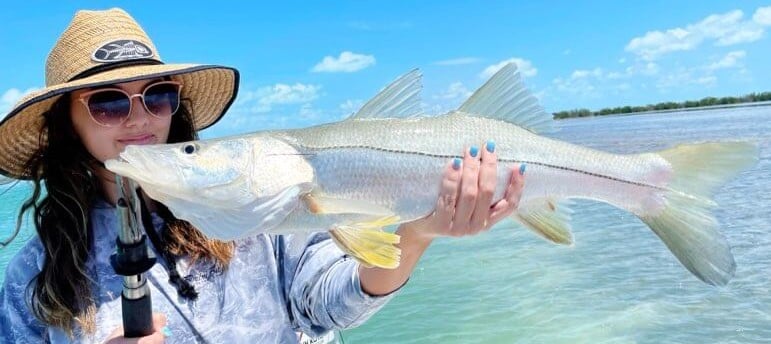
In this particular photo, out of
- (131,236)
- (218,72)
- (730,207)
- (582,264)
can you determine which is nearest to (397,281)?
(131,236)

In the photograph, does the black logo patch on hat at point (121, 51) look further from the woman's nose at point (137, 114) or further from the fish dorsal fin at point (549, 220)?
the fish dorsal fin at point (549, 220)

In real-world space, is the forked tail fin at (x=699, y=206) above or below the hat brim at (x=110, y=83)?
below

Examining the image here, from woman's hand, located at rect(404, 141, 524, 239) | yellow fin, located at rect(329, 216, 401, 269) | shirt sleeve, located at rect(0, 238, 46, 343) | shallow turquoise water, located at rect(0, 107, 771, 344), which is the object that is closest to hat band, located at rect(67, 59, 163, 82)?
shirt sleeve, located at rect(0, 238, 46, 343)

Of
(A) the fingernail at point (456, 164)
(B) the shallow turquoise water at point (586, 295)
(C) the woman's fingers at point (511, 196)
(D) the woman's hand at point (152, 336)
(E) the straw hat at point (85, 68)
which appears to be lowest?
(B) the shallow turquoise water at point (586, 295)

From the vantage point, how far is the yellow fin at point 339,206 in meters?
1.87

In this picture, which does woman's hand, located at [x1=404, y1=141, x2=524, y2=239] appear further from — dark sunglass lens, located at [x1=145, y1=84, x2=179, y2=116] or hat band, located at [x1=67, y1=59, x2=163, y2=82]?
hat band, located at [x1=67, y1=59, x2=163, y2=82]

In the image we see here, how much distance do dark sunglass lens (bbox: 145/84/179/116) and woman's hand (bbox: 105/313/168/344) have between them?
698 mm

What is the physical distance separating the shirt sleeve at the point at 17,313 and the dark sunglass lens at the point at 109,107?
0.61m

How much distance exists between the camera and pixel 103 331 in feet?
6.97

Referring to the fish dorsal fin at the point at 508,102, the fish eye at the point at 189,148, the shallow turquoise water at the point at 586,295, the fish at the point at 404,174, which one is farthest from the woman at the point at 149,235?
the shallow turquoise water at the point at 586,295

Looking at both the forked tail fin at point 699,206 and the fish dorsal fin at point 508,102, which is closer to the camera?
the forked tail fin at point 699,206

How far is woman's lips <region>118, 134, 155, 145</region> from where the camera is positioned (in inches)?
85.1

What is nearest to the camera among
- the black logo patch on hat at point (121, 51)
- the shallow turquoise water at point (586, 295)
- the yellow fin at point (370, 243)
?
the yellow fin at point (370, 243)

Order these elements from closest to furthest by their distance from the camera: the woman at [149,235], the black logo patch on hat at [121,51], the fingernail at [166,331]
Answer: the fingernail at [166,331] → the woman at [149,235] → the black logo patch on hat at [121,51]
